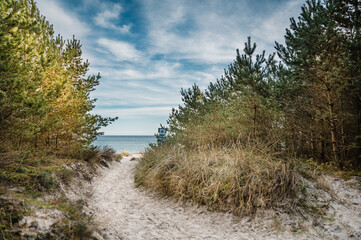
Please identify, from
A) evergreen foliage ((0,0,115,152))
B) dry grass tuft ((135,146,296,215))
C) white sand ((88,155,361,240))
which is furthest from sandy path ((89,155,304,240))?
evergreen foliage ((0,0,115,152))

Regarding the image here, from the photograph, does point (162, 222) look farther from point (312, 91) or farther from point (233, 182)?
point (312, 91)

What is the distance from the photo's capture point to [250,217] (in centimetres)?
380

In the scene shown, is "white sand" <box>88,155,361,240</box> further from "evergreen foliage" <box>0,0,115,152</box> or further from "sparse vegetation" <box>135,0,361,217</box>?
"evergreen foliage" <box>0,0,115,152</box>

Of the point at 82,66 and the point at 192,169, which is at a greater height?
the point at 82,66

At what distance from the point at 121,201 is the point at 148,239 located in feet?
7.34

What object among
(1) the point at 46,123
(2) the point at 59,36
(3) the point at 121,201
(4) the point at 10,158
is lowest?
(3) the point at 121,201

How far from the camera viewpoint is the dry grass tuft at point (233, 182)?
4004 millimetres

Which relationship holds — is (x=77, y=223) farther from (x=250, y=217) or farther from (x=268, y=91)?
(x=268, y=91)

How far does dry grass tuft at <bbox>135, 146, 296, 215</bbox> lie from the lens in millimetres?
4004

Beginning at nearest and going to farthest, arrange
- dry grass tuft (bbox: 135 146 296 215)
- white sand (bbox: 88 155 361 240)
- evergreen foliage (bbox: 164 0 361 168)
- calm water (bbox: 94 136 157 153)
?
white sand (bbox: 88 155 361 240) < dry grass tuft (bbox: 135 146 296 215) < evergreen foliage (bbox: 164 0 361 168) < calm water (bbox: 94 136 157 153)

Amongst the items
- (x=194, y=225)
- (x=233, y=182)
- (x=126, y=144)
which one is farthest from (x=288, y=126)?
(x=126, y=144)

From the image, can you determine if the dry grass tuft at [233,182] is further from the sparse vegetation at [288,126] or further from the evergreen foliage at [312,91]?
the evergreen foliage at [312,91]

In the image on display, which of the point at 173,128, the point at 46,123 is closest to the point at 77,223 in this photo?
the point at 46,123

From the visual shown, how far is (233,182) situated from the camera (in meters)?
4.23
